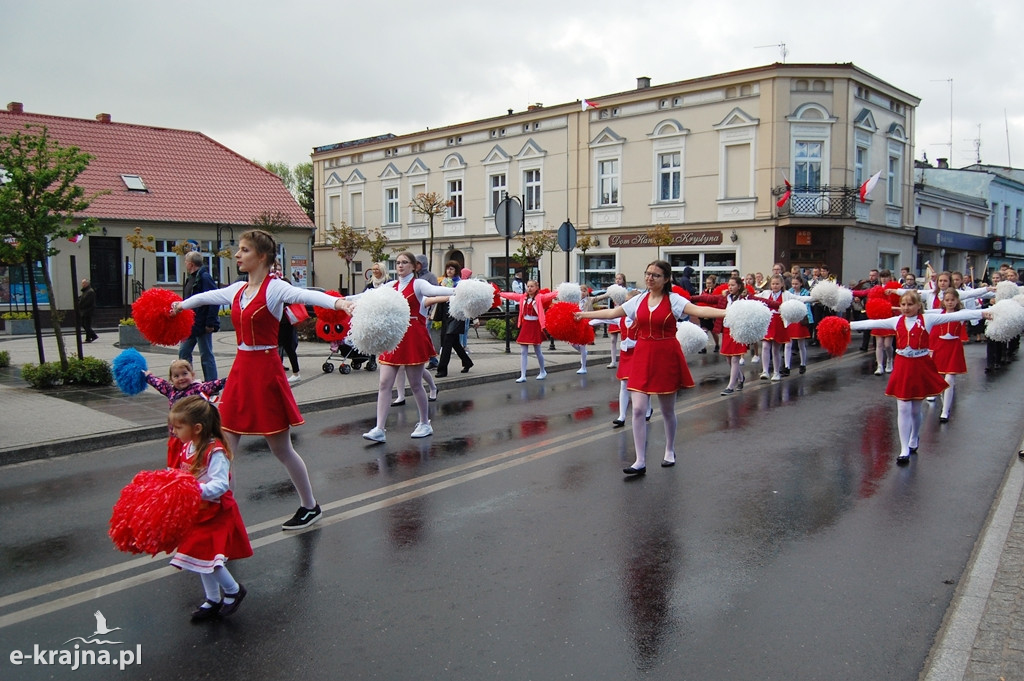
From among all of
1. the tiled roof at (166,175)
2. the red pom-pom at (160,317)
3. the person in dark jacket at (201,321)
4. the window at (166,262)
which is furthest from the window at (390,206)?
the red pom-pom at (160,317)

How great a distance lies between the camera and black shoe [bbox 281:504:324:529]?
18.2 feet

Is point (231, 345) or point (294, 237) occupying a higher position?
point (294, 237)

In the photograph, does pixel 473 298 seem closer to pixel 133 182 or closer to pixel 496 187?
pixel 133 182

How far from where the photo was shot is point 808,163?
29.0 meters

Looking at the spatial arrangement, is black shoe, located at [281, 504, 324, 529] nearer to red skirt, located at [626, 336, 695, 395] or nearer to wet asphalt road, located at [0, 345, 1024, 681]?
wet asphalt road, located at [0, 345, 1024, 681]

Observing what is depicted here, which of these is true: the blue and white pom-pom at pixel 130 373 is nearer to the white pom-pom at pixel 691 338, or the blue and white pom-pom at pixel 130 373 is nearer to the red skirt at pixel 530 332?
the white pom-pom at pixel 691 338

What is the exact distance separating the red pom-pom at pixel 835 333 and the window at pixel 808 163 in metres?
21.1

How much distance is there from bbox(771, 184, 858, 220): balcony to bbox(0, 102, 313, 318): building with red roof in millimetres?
19984

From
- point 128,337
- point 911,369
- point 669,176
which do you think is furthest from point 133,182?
point 911,369

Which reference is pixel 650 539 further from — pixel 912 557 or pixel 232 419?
pixel 232 419

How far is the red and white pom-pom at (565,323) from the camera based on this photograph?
928 cm

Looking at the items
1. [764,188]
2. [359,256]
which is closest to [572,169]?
[764,188]

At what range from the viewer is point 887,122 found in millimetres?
31797

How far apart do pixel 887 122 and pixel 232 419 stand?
108 feet
